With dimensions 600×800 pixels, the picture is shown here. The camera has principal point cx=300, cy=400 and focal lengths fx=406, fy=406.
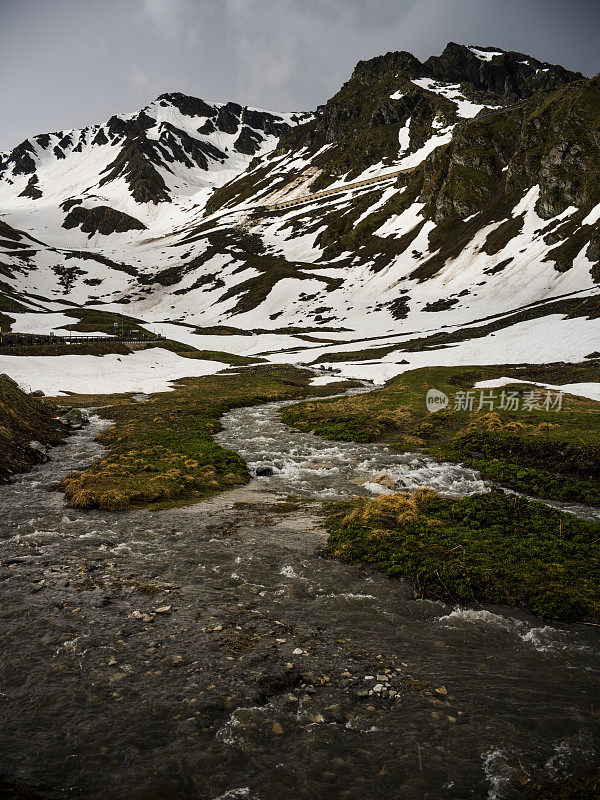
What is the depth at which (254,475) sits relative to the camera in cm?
2038

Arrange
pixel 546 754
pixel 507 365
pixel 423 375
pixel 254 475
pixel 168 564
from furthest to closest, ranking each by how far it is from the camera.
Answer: pixel 507 365 → pixel 423 375 → pixel 254 475 → pixel 168 564 → pixel 546 754

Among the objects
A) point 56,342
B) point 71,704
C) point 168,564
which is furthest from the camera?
point 56,342

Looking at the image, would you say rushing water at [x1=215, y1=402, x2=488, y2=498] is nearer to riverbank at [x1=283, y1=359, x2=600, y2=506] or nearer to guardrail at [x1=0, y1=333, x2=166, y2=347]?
riverbank at [x1=283, y1=359, x2=600, y2=506]

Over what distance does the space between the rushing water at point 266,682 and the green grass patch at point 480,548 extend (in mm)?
500

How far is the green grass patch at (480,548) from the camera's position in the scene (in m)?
9.03

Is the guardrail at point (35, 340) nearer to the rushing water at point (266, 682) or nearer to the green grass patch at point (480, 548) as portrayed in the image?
the rushing water at point (266, 682)

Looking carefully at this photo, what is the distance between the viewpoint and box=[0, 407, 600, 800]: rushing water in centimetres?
510

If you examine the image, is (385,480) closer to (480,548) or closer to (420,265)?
(480,548)

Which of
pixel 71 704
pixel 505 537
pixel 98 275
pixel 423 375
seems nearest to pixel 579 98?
pixel 423 375

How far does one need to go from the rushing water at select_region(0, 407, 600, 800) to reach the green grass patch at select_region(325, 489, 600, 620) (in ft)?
1.64

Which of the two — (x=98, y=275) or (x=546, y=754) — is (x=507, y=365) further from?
(x=98, y=275)

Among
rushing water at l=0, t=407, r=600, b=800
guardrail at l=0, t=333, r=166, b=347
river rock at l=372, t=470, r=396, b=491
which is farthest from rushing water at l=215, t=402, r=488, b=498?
guardrail at l=0, t=333, r=166, b=347

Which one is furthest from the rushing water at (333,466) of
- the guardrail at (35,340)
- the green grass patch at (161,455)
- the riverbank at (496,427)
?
the guardrail at (35,340)

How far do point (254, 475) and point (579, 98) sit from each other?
15464 centimetres
